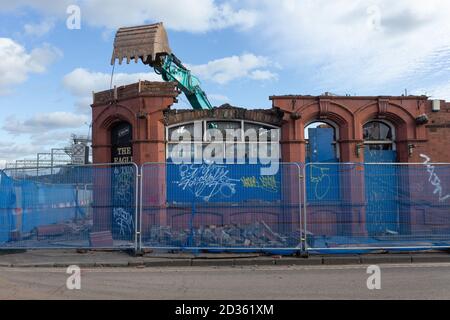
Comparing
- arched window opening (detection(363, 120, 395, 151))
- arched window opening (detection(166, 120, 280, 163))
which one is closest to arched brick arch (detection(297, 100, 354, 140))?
arched window opening (detection(363, 120, 395, 151))

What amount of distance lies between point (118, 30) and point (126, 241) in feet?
24.9

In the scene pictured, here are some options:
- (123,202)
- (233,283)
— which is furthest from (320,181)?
(123,202)

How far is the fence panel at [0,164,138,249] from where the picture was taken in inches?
475

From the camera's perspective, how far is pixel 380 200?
38.9ft

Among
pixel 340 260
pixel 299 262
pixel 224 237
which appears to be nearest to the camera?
pixel 299 262

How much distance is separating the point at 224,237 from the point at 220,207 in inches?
30.9

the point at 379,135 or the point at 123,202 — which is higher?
the point at 379,135

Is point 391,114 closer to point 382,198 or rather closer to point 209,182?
point 382,198

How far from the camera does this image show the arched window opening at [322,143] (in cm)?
1600

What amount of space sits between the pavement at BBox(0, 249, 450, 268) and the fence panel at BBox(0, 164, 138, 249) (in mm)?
612

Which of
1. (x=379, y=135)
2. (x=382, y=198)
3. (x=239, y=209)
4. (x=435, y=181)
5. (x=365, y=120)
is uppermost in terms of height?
(x=365, y=120)

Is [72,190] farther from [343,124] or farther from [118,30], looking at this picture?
[343,124]

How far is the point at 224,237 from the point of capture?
38.4ft

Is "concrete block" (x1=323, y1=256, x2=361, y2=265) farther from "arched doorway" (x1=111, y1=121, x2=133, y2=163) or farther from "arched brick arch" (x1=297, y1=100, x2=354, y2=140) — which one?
"arched doorway" (x1=111, y1=121, x2=133, y2=163)
